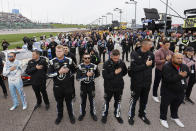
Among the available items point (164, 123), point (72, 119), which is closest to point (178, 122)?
point (164, 123)

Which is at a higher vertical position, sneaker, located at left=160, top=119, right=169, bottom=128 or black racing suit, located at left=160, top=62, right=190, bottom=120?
black racing suit, located at left=160, top=62, right=190, bottom=120

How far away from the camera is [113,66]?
140 inches

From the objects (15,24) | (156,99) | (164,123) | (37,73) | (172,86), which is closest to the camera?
(172,86)

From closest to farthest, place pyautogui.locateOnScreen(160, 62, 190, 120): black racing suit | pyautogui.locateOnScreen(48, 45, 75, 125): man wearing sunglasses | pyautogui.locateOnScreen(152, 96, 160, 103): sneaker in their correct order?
pyautogui.locateOnScreen(160, 62, 190, 120): black racing suit
pyautogui.locateOnScreen(48, 45, 75, 125): man wearing sunglasses
pyautogui.locateOnScreen(152, 96, 160, 103): sneaker

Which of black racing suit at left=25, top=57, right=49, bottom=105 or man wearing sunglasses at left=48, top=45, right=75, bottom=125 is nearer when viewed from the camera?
man wearing sunglasses at left=48, top=45, right=75, bottom=125

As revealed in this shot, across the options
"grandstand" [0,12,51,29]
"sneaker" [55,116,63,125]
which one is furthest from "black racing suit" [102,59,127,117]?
"grandstand" [0,12,51,29]

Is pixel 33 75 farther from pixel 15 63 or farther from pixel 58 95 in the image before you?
pixel 58 95

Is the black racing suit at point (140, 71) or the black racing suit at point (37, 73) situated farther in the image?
the black racing suit at point (37, 73)

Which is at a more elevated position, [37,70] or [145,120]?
[37,70]

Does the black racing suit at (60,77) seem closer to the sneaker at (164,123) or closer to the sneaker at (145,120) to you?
the sneaker at (145,120)

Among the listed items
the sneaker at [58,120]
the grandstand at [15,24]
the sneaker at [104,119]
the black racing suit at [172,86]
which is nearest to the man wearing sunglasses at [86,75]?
the sneaker at [104,119]

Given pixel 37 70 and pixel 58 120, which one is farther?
pixel 37 70

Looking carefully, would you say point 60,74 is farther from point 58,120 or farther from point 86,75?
point 58,120

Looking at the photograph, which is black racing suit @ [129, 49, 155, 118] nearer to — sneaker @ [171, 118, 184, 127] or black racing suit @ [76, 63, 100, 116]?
black racing suit @ [76, 63, 100, 116]
